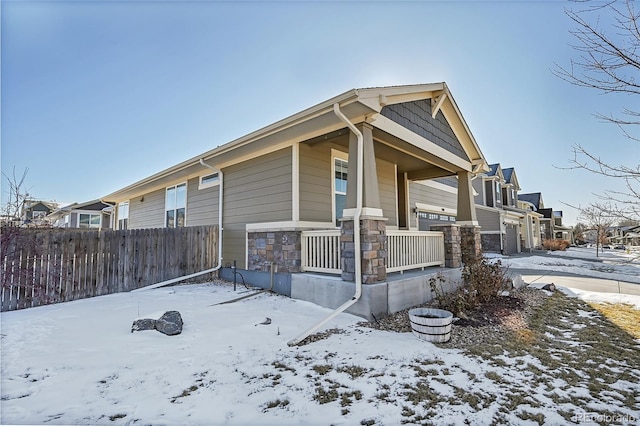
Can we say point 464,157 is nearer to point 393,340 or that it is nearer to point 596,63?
point 596,63

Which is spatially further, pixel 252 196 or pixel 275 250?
pixel 252 196

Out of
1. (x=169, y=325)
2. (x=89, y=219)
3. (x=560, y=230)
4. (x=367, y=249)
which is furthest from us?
(x=560, y=230)

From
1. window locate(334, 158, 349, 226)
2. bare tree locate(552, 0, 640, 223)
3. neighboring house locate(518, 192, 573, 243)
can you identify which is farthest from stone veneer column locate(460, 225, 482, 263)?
neighboring house locate(518, 192, 573, 243)

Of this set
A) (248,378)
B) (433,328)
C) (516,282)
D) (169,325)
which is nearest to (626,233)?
(516,282)

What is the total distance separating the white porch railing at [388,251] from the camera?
5.71 meters

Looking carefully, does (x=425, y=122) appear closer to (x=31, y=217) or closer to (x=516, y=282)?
(x=516, y=282)

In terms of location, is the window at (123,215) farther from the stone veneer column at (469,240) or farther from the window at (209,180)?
the stone veneer column at (469,240)

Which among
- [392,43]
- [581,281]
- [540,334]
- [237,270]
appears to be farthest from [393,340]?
[581,281]

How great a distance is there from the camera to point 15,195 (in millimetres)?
4910

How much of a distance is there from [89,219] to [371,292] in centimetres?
2312

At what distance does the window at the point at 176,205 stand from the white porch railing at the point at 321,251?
5966 mm

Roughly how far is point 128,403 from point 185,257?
19.5 feet

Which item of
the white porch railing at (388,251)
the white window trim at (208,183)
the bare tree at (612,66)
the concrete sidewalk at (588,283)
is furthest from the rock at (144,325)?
the concrete sidewalk at (588,283)

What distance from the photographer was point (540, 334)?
4.35 m
